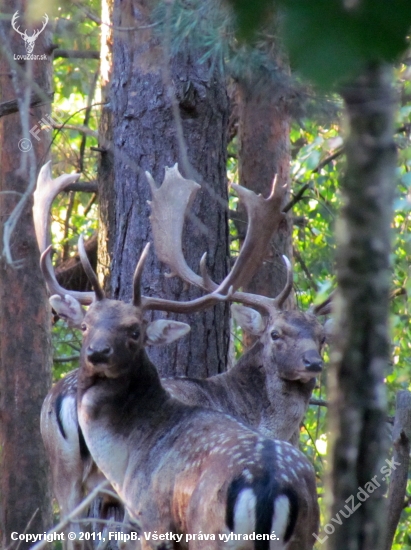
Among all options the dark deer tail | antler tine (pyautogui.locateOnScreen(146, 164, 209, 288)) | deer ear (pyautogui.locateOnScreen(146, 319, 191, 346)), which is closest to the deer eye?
deer ear (pyautogui.locateOnScreen(146, 319, 191, 346))

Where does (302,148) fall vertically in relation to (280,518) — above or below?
above

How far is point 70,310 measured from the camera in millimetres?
5730

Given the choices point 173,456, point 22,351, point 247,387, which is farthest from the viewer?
point 22,351

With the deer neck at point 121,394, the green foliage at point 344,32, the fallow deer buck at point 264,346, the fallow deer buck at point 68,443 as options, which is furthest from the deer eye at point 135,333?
the green foliage at point 344,32

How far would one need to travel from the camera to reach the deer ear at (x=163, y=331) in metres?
5.55

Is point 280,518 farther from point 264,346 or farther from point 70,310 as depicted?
point 264,346

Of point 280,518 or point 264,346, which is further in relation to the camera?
point 264,346

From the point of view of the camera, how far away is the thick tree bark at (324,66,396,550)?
52.8 inches

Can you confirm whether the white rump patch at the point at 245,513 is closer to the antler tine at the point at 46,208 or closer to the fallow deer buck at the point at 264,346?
the fallow deer buck at the point at 264,346

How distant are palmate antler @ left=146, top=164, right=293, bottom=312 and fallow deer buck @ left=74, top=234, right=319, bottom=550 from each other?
0.15m

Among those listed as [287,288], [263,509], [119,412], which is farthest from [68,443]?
[263,509]

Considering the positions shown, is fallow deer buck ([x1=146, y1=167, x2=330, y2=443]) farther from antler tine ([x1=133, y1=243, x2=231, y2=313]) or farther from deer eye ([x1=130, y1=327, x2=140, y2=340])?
deer eye ([x1=130, y1=327, x2=140, y2=340])

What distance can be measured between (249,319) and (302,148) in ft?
7.76

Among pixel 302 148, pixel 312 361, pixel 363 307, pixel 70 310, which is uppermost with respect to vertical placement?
pixel 302 148
